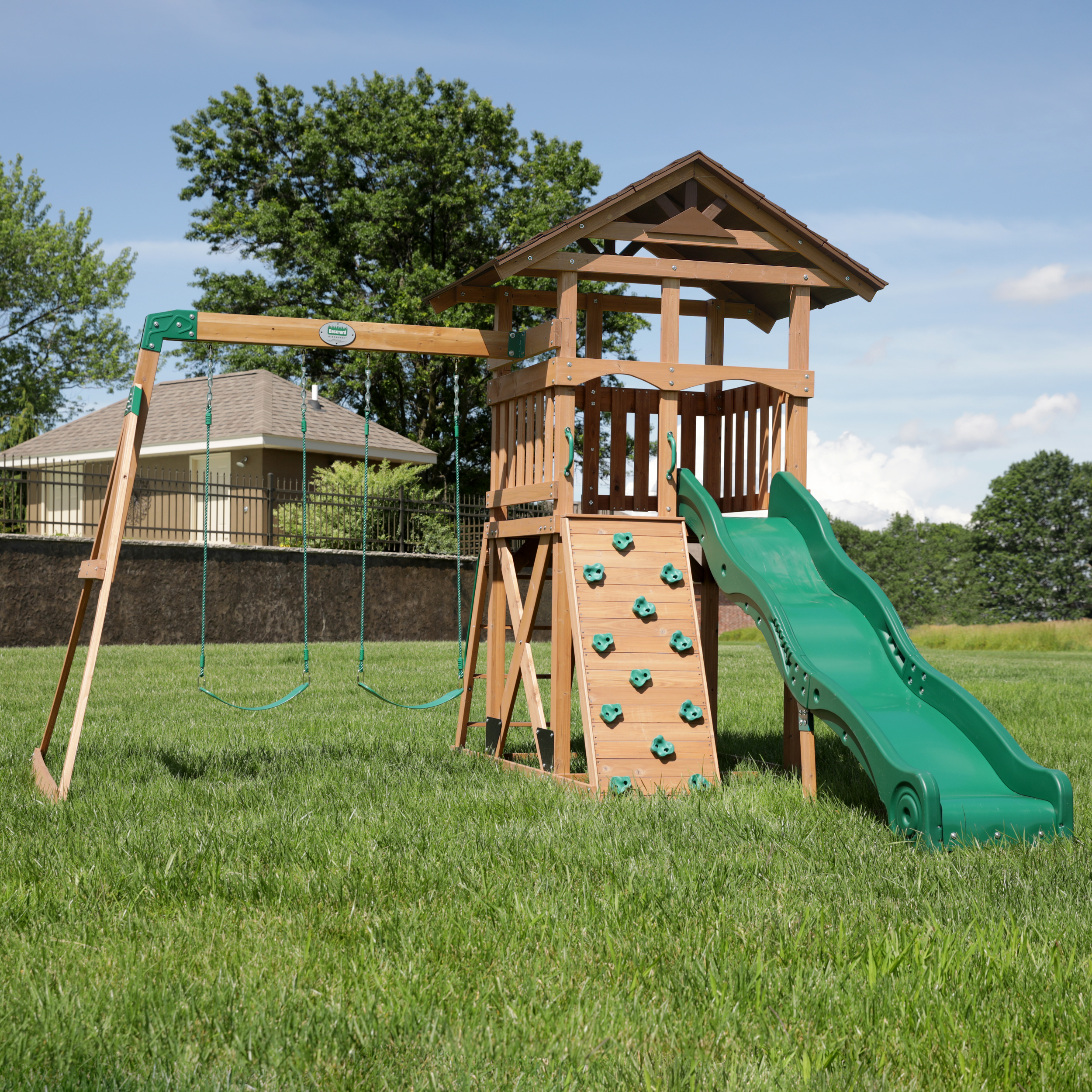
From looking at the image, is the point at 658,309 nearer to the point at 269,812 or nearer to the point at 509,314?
the point at 509,314

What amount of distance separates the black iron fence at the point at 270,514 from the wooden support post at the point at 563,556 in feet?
41.6

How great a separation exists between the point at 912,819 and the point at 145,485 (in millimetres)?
17436

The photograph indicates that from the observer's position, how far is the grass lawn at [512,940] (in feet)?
9.82

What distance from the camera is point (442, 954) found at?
3.78 meters

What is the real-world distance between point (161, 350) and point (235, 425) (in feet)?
63.3

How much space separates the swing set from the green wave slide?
6.05 feet

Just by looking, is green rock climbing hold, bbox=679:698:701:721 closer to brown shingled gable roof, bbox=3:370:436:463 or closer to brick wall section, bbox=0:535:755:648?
brick wall section, bbox=0:535:755:648

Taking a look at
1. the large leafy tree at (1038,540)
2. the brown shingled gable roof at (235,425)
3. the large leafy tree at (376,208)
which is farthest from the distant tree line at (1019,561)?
the brown shingled gable roof at (235,425)

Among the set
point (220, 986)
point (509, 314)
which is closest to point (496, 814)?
point (220, 986)

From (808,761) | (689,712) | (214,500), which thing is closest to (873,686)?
(808,761)

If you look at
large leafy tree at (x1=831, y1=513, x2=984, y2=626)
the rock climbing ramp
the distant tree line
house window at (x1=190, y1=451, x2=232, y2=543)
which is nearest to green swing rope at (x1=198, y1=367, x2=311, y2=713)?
the rock climbing ramp

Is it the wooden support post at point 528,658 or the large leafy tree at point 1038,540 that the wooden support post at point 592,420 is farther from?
the large leafy tree at point 1038,540

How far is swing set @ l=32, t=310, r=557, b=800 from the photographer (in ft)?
20.8

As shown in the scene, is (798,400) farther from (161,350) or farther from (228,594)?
(228,594)
